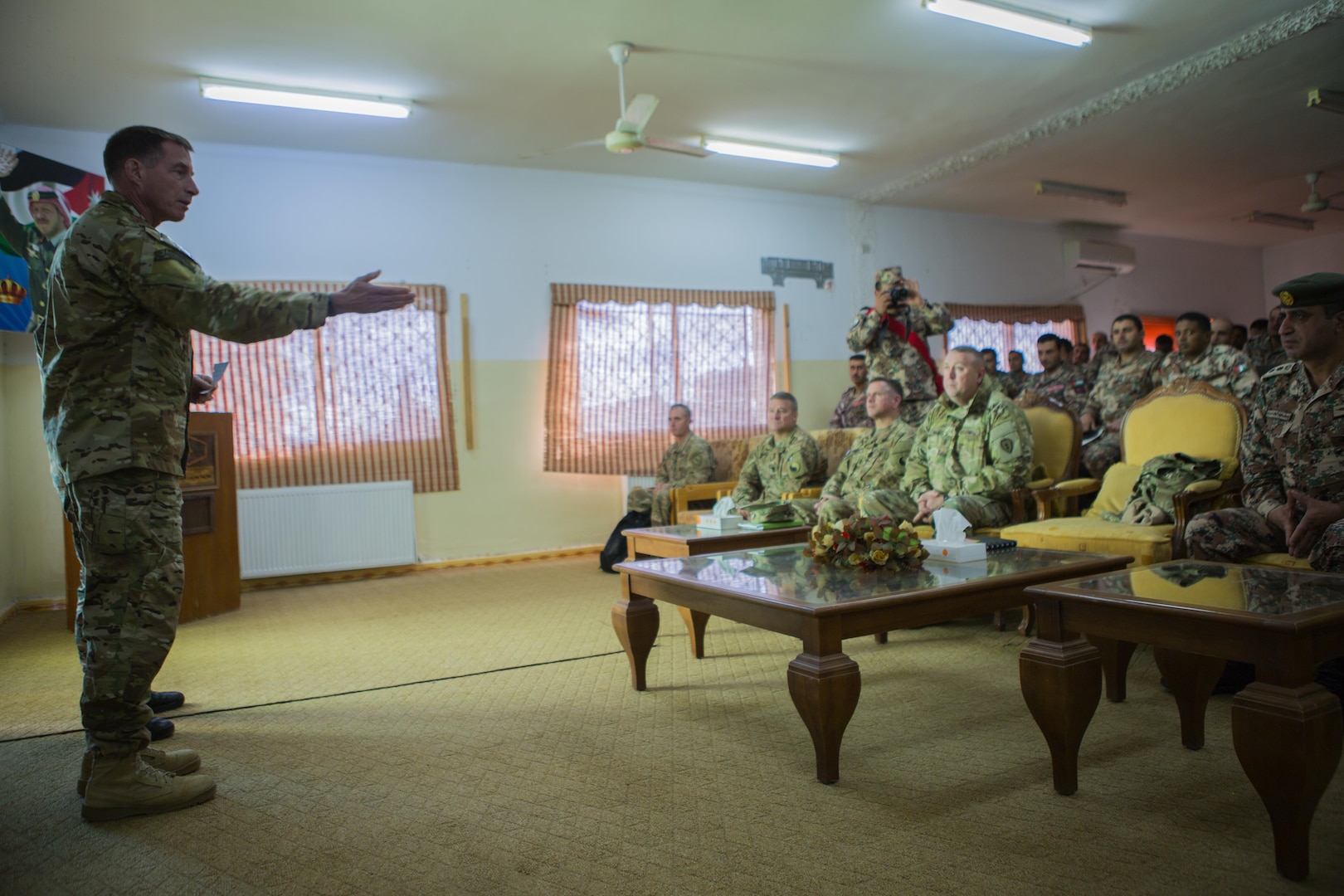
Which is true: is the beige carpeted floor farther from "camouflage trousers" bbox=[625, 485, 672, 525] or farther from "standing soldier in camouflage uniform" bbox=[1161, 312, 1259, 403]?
"standing soldier in camouflage uniform" bbox=[1161, 312, 1259, 403]

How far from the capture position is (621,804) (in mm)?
1966

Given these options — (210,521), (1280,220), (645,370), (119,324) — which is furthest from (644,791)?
(1280,220)

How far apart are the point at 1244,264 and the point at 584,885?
1249 centimetres

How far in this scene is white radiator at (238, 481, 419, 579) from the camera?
227 inches

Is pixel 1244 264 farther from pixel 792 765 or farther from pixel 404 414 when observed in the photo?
pixel 792 765

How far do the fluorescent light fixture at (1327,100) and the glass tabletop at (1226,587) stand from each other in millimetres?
5403

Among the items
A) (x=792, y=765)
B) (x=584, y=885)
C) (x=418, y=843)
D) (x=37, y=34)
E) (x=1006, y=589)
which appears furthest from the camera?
(x=37, y=34)

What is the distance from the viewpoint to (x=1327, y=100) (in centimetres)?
575

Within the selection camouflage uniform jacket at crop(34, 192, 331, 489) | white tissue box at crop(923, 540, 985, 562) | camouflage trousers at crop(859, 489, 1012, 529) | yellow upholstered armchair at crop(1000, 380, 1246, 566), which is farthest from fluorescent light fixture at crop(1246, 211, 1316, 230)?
camouflage uniform jacket at crop(34, 192, 331, 489)

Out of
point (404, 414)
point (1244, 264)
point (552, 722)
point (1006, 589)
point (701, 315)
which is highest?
point (1244, 264)

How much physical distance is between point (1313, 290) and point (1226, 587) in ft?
4.34

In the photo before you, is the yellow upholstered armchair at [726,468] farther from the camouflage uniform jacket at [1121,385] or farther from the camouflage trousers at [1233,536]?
the camouflage trousers at [1233,536]

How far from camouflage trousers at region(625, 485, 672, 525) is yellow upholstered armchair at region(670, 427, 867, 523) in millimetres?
119

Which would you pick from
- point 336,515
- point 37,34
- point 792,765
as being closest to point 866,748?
point 792,765
